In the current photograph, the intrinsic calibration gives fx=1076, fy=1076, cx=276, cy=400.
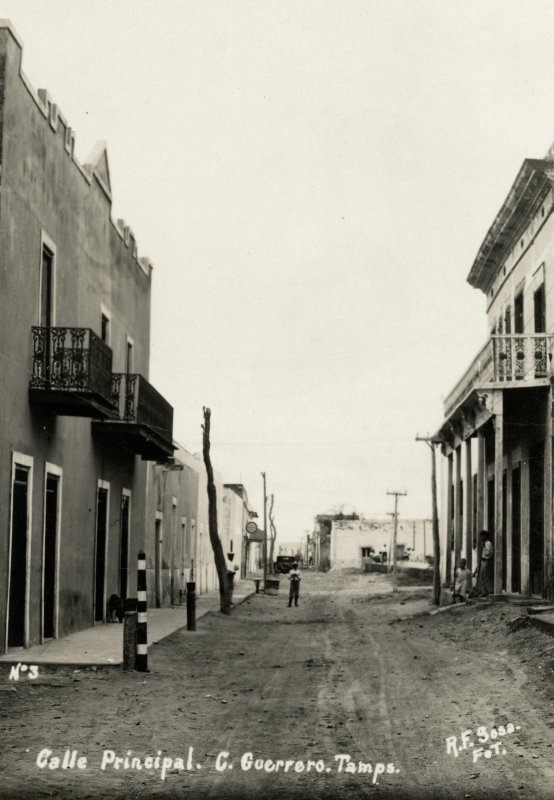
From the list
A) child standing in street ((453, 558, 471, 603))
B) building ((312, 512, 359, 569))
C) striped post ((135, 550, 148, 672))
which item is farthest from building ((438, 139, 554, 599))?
building ((312, 512, 359, 569))

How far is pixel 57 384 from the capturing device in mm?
14609

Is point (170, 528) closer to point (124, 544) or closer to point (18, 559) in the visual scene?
point (124, 544)

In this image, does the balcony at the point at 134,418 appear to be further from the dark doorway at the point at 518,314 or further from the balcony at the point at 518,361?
the dark doorway at the point at 518,314

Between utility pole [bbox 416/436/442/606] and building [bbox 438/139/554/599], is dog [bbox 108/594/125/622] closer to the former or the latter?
building [bbox 438/139/554/599]

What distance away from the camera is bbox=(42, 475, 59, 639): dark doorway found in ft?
52.1

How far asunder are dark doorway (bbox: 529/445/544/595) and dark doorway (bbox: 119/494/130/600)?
27.5 ft

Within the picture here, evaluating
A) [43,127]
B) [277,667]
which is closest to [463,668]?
[277,667]

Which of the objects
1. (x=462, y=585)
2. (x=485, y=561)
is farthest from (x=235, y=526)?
(x=485, y=561)

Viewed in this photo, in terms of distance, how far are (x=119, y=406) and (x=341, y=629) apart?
21.8ft

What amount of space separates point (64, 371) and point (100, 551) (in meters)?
6.10

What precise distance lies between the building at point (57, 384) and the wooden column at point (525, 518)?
25.0ft

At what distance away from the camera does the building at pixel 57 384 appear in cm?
1356

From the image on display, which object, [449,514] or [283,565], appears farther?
[283,565]

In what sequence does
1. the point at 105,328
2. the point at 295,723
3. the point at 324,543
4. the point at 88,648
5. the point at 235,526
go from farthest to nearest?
the point at 324,543 < the point at 235,526 < the point at 105,328 < the point at 88,648 < the point at 295,723
